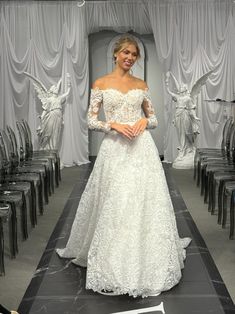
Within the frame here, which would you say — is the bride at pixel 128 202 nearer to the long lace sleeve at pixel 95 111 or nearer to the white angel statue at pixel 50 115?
the long lace sleeve at pixel 95 111

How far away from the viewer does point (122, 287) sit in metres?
3.39

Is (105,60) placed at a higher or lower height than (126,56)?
higher

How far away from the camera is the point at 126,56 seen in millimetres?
3645

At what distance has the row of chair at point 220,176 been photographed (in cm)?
506

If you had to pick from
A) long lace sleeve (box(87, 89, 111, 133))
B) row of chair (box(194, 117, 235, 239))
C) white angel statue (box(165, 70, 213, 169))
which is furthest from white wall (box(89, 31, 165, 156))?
long lace sleeve (box(87, 89, 111, 133))

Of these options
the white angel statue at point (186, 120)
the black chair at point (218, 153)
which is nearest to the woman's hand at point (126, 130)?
the black chair at point (218, 153)

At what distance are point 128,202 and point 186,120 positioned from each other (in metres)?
5.15

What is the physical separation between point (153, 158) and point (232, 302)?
1053 mm

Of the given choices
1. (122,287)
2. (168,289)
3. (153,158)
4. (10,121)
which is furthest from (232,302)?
(10,121)

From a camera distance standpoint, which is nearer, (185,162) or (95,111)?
(95,111)

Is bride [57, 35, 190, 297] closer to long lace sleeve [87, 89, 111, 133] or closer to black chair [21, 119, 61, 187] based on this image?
long lace sleeve [87, 89, 111, 133]

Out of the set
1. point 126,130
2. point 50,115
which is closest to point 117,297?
point 126,130

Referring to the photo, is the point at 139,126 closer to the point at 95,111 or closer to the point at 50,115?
the point at 95,111

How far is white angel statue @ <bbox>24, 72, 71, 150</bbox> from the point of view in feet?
27.4
